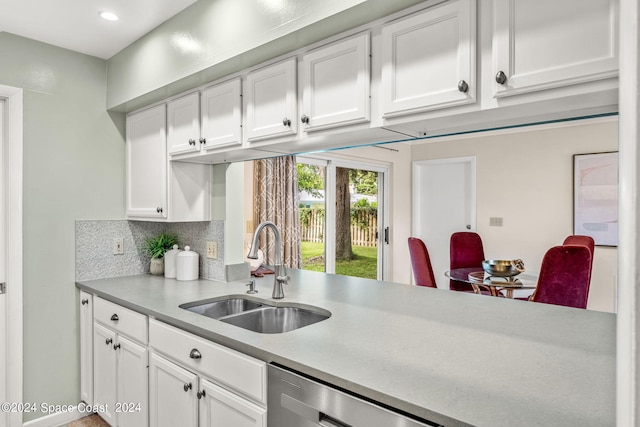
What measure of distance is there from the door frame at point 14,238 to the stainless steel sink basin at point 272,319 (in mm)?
1464

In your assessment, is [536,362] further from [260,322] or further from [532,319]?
[260,322]

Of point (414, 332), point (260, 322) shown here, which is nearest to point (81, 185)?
point (260, 322)

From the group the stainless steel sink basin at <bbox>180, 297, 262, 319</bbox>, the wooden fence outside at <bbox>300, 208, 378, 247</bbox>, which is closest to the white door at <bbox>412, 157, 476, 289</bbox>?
the wooden fence outside at <bbox>300, 208, 378, 247</bbox>

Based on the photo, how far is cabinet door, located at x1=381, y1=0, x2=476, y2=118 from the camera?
4.08ft

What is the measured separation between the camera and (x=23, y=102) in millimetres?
2422

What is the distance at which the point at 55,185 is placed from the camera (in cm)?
254

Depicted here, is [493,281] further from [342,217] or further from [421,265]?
[342,217]

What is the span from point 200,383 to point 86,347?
55.1 inches

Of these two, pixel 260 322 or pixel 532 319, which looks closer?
pixel 532 319

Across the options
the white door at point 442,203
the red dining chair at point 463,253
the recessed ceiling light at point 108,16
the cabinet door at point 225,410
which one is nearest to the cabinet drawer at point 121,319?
the cabinet door at point 225,410

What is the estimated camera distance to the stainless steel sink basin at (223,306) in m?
2.11

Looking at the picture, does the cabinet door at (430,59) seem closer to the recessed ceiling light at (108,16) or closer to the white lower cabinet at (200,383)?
the white lower cabinet at (200,383)

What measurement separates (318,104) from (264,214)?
2086 millimetres

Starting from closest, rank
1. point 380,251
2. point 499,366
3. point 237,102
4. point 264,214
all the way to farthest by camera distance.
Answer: point 499,366 → point 237,102 → point 264,214 → point 380,251
